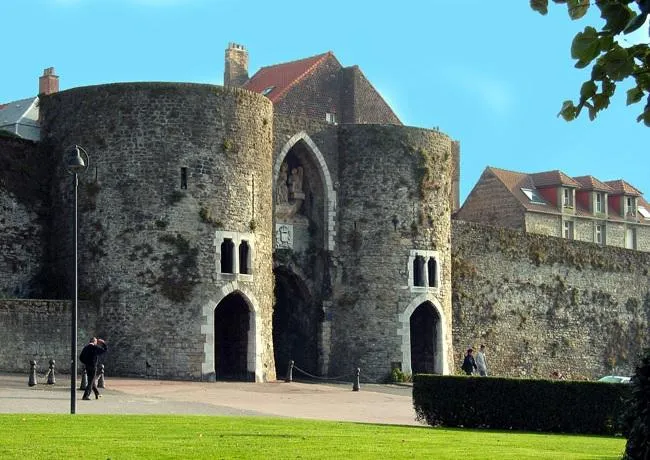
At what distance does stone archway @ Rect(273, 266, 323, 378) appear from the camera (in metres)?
43.5

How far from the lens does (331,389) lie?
37344 mm

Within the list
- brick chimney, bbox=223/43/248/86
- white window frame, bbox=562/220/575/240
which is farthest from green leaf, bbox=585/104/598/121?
white window frame, bbox=562/220/575/240

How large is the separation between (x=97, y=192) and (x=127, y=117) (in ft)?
7.56

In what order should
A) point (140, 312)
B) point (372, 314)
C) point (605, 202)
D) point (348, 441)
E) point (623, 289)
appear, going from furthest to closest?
1. point (605, 202)
2. point (623, 289)
3. point (372, 314)
4. point (140, 312)
5. point (348, 441)

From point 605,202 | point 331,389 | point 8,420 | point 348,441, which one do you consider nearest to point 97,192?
point 331,389

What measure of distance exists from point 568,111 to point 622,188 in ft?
268

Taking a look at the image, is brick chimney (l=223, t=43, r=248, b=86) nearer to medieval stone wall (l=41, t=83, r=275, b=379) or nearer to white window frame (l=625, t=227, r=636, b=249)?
white window frame (l=625, t=227, r=636, b=249)

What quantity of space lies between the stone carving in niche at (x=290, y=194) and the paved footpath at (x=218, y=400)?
6.91 m

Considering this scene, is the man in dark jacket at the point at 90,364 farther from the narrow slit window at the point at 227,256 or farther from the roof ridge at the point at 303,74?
the roof ridge at the point at 303,74

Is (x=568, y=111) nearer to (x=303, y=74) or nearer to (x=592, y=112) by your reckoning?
(x=592, y=112)

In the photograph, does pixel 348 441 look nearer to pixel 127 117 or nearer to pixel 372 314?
pixel 127 117

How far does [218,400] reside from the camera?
→ 99.2 ft

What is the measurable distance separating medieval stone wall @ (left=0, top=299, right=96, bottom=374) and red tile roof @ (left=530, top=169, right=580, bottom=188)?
51670 mm

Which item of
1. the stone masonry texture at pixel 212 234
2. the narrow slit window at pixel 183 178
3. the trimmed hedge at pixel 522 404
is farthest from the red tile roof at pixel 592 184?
the trimmed hedge at pixel 522 404
